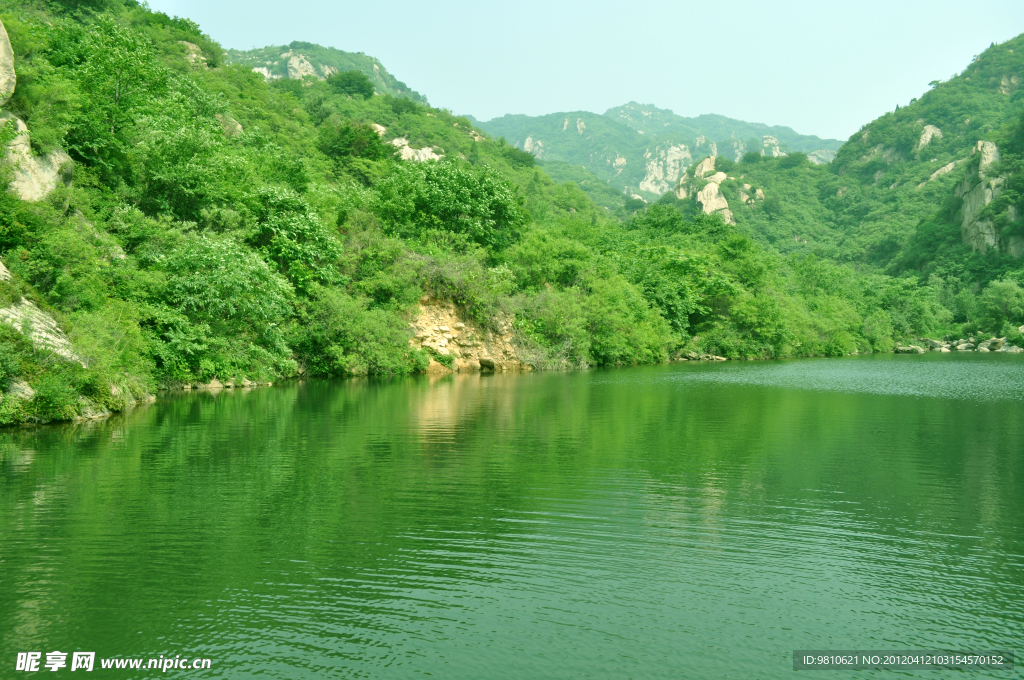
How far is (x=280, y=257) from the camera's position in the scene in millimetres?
36688

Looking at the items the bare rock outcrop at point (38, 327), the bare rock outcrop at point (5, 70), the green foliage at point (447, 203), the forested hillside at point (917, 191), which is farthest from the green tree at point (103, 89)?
the forested hillside at point (917, 191)

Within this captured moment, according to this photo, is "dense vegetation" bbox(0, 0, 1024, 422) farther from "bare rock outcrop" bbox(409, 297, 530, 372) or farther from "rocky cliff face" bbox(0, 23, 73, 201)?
"bare rock outcrop" bbox(409, 297, 530, 372)

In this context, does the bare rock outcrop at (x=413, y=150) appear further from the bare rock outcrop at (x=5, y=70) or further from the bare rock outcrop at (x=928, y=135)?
the bare rock outcrop at (x=928, y=135)

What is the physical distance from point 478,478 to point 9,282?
15769 mm

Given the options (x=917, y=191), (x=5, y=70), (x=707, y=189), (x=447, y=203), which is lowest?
(x=447, y=203)

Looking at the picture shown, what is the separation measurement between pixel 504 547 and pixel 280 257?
30.7 metres

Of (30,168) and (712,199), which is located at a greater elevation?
(712,199)

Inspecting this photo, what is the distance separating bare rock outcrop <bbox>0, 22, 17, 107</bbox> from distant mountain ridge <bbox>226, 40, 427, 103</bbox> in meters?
158

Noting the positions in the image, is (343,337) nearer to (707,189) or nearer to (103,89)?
(103,89)

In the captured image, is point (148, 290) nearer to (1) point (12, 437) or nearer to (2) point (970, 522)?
(1) point (12, 437)

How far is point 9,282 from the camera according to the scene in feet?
66.0

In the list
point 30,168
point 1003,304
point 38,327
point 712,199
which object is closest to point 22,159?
point 30,168

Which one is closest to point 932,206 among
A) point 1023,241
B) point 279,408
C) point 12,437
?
point 1023,241

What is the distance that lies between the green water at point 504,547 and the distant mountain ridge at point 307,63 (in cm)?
17422
